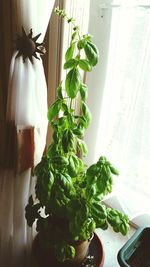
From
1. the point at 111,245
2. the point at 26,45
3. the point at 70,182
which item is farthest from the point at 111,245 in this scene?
the point at 26,45

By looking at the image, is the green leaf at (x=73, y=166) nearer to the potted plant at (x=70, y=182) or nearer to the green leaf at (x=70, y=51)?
the potted plant at (x=70, y=182)

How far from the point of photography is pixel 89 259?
4.01ft

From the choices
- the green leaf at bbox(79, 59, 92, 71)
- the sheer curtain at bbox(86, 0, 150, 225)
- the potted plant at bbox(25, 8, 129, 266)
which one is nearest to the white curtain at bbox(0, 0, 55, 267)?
the potted plant at bbox(25, 8, 129, 266)

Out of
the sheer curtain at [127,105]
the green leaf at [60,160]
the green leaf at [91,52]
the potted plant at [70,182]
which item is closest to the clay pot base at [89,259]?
the potted plant at [70,182]

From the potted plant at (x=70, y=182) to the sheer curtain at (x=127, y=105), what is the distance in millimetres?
347

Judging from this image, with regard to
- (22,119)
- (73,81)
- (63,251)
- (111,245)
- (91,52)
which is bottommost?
(111,245)

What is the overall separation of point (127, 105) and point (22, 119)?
0.52 meters

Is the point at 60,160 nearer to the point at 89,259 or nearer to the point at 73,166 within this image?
the point at 73,166

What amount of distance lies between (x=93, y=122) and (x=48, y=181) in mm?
635

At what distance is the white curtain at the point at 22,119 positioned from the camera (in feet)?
3.67

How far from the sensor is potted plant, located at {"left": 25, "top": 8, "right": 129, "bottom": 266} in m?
1.00

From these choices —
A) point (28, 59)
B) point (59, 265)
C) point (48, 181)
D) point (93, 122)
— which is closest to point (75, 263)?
point (59, 265)

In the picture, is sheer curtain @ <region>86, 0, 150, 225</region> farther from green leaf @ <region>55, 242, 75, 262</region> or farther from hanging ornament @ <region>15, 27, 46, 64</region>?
green leaf @ <region>55, 242, 75, 262</region>

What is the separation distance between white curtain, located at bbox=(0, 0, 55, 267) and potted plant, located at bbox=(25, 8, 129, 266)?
0.39 ft
